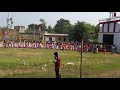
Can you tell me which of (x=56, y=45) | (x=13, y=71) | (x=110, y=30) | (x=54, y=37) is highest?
(x=110, y=30)

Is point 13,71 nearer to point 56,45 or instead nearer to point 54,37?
point 56,45

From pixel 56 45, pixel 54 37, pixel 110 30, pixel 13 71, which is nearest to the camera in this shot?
pixel 13 71

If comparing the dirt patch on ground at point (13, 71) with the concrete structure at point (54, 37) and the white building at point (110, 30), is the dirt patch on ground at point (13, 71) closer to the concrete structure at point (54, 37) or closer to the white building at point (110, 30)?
the white building at point (110, 30)

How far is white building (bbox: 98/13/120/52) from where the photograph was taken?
36.8m

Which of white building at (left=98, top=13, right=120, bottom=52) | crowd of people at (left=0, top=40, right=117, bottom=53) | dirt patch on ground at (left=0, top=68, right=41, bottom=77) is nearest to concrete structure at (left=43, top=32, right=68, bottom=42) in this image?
white building at (left=98, top=13, right=120, bottom=52)

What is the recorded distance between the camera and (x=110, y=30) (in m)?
39.0

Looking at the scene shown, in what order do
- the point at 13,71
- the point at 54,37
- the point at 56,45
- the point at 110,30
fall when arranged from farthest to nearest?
the point at 54,37, the point at 110,30, the point at 56,45, the point at 13,71

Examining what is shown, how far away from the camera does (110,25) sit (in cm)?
3903

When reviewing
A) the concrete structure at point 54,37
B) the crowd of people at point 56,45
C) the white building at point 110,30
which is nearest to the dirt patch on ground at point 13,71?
the crowd of people at point 56,45

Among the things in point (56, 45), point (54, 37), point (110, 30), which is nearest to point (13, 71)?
point (56, 45)

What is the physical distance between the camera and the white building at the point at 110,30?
121ft

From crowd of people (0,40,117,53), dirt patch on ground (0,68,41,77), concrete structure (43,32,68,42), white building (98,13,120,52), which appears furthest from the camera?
concrete structure (43,32,68,42)

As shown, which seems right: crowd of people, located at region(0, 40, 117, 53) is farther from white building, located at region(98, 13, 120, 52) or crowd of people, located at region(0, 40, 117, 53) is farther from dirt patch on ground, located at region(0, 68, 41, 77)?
dirt patch on ground, located at region(0, 68, 41, 77)
